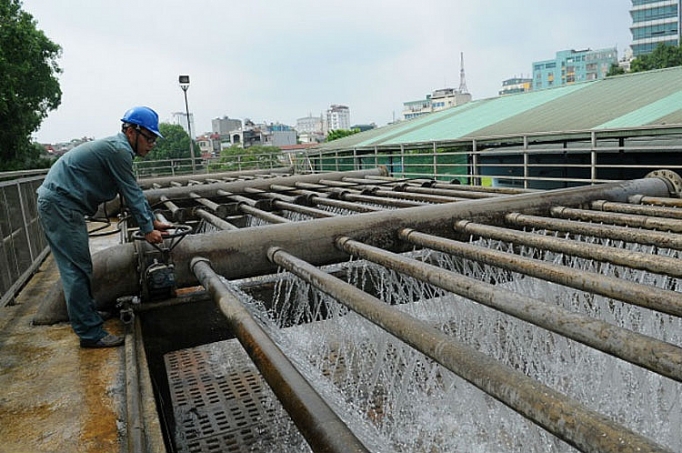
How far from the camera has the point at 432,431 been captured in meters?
4.42

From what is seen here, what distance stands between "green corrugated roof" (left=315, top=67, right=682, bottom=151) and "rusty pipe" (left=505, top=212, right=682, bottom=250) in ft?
17.0

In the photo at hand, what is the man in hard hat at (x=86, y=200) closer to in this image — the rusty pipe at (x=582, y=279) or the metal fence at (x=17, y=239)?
the metal fence at (x=17, y=239)

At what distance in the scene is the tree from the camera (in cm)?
2353

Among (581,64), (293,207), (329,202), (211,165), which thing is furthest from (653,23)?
(293,207)

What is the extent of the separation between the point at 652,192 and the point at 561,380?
7.99 feet

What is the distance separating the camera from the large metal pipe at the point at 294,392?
4.89ft

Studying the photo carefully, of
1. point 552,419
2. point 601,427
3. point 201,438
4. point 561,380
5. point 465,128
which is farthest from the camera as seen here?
point 465,128

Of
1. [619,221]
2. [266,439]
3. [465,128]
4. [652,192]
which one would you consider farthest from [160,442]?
[465,128]

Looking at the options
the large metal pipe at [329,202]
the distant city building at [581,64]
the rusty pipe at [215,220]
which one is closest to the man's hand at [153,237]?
the rusty pipe at [215,220]

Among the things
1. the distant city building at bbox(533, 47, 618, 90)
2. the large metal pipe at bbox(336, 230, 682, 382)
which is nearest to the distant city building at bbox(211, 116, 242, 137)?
the distant city building at bbox(533, 47, 618, 90)

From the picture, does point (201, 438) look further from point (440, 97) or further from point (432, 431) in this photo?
point (440, 97)

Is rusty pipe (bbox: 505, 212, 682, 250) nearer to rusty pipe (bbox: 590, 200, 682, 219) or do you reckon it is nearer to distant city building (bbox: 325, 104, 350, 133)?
rusty pipe (bbox: 590, 200, 682, 219)

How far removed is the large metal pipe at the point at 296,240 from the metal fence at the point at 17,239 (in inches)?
47.0

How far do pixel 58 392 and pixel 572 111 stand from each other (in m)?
11.5
